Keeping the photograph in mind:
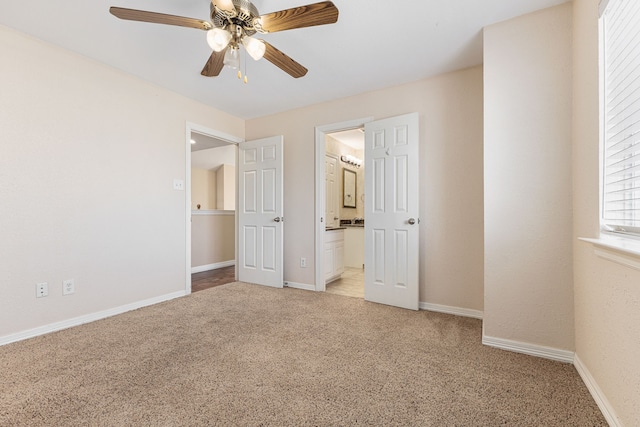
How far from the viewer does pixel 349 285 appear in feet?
12.9

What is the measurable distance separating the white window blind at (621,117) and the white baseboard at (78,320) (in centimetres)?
373

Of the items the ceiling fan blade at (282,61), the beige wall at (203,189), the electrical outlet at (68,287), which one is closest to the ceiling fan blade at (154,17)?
the ceiling fan blade at (282,61)

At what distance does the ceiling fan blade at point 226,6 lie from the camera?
4.74ft

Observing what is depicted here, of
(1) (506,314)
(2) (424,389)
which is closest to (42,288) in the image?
(2) (424,389)

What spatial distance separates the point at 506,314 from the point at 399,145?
5.77 ft

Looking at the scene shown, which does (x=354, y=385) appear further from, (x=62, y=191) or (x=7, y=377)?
(x=62, y=191)

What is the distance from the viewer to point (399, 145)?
2885 millimetres

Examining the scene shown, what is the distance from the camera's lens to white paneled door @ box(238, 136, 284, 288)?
3.73 meters

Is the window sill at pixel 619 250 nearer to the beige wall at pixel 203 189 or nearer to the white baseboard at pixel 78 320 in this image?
the white baseboard at pixel 78 320

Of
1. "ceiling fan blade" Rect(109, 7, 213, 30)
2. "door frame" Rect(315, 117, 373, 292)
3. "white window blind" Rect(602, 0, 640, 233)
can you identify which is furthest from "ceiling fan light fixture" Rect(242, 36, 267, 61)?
"door frame" Rect(315, 117, 373, 292)

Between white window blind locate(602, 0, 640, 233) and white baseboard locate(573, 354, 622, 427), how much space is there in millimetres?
815

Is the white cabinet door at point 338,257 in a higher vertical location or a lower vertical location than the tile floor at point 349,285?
higher

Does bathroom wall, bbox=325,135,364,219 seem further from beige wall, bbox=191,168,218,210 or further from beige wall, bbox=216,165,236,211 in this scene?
beige wall, bbox=191,168,218,210

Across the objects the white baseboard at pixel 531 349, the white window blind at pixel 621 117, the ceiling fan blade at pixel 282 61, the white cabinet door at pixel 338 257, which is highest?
the ceiling fan blade at pixel 282 61
